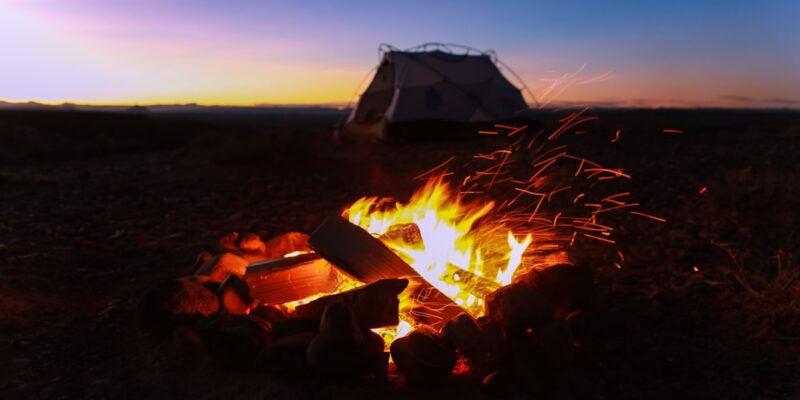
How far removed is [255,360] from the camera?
262 cm

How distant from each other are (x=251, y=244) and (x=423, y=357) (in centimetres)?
206

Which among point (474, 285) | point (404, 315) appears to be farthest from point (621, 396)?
point (404, 315)

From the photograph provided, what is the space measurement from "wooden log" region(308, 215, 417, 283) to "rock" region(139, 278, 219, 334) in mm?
652

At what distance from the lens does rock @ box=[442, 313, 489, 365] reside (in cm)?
248

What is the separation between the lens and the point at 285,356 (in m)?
2.54

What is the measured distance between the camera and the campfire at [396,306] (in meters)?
2.49

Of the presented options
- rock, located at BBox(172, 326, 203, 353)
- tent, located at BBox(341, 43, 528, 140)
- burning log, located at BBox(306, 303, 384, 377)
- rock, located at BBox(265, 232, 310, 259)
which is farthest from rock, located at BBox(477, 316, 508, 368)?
tent, located at BBox(341, 43, 528, 140)

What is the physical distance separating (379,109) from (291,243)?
34.8 ft

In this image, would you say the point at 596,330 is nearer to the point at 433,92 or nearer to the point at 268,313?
the point at 268,313

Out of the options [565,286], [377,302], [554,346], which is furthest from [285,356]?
[565,286]

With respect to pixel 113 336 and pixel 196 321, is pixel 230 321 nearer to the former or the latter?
pixel 196 321

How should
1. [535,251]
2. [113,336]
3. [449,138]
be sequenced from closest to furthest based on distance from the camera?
[113,336] → [535,251] → [449,138]

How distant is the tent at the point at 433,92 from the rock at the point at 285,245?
9478mm

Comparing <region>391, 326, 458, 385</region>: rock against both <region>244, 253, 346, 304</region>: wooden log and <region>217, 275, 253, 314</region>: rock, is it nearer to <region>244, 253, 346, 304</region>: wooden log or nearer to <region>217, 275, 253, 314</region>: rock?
<region>244, 253, 346, 304</region>: wooden log
